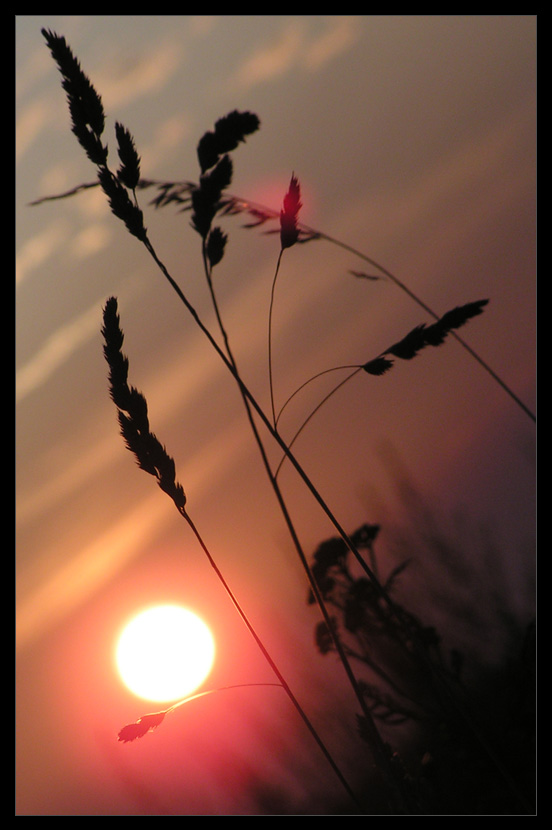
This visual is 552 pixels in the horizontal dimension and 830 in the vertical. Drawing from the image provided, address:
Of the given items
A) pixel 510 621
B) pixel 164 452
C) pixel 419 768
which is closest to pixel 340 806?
pixel 419 768

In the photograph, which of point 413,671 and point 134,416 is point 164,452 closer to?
point 134,416

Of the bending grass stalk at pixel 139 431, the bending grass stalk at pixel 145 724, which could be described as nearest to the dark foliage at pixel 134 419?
the bending grass stalk at pixel 139 431

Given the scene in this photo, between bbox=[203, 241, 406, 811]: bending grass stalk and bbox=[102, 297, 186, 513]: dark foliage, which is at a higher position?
bbox=[102, 297, 186, 513]: dark foliage

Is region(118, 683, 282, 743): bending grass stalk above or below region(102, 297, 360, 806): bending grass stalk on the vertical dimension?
below

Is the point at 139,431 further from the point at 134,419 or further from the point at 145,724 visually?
the point at 145,724

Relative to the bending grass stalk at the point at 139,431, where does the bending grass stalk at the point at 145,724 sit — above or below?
below

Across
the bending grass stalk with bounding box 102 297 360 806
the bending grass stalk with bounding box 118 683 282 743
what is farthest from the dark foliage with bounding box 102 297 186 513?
the bending grass stalk with bounding box 118 683 282 743

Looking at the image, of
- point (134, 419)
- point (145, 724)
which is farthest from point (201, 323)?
point (145, 724)

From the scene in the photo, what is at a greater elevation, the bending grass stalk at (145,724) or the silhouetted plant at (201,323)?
the silhouetted plant at (201,323)

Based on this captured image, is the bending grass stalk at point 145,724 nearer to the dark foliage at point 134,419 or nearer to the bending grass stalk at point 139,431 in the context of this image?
the bending grass stalk at point 139,431

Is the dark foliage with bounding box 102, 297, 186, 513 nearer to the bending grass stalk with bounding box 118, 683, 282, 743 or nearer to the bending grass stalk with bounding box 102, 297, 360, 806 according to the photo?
the bending grass stalk with bounding box 102, 297, 360, 806

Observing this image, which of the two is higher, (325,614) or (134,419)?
(134,419)

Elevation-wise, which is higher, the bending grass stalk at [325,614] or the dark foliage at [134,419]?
the dark foliage at [134,419]
